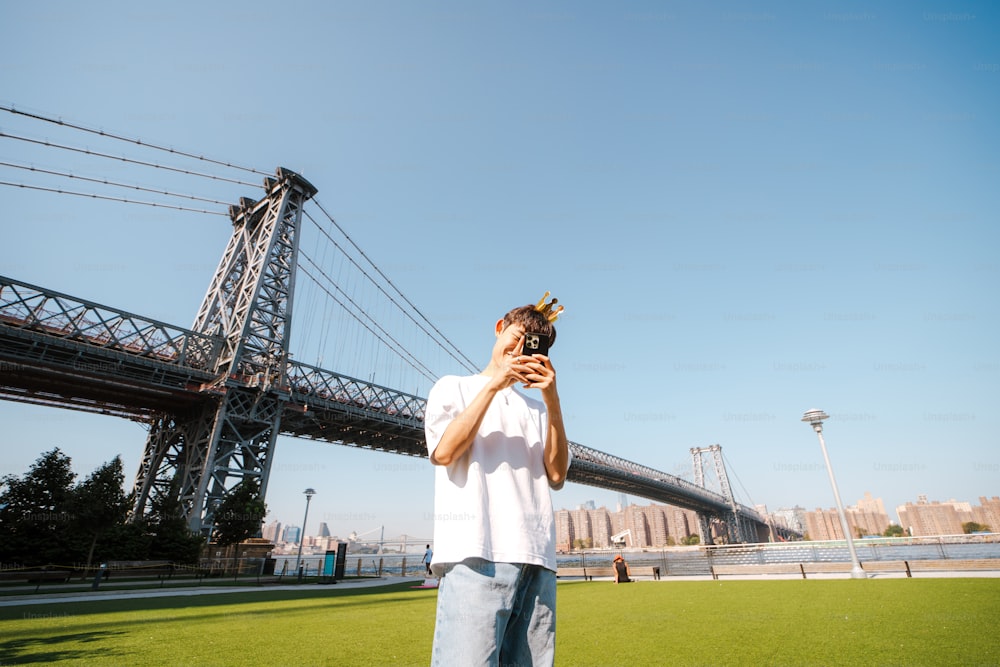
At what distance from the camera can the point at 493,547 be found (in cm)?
156

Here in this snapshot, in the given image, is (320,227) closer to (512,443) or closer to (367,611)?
(367,611)

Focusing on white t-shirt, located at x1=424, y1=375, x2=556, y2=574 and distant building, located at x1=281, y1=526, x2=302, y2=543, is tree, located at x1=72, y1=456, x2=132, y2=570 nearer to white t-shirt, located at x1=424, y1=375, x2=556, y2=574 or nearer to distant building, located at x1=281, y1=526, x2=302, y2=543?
white t-shirt, located at x1=424, y1=375, x2=556, y2=574

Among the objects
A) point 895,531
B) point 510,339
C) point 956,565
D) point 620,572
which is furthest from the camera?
point 895,531

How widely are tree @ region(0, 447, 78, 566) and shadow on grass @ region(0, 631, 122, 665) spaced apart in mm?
13605

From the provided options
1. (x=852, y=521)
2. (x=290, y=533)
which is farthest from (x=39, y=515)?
(x=852, y=521)

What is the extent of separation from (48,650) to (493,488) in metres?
6.60

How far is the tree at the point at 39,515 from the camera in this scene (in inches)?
616

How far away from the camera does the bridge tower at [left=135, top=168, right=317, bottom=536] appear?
21812 mm

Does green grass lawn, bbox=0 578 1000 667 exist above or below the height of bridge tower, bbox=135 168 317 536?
below

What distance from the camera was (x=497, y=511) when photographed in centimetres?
168

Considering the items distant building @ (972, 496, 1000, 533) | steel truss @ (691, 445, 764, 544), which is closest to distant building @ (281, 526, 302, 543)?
steel truss @ (691, 445, 764, 544)

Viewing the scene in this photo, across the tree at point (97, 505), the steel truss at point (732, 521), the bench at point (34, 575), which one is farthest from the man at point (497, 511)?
the steel truss at point (732, 521)

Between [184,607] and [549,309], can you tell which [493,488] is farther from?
[184,607]

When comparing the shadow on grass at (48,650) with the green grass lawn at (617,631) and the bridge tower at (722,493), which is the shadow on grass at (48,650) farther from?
the bridge tower at (722,493)
